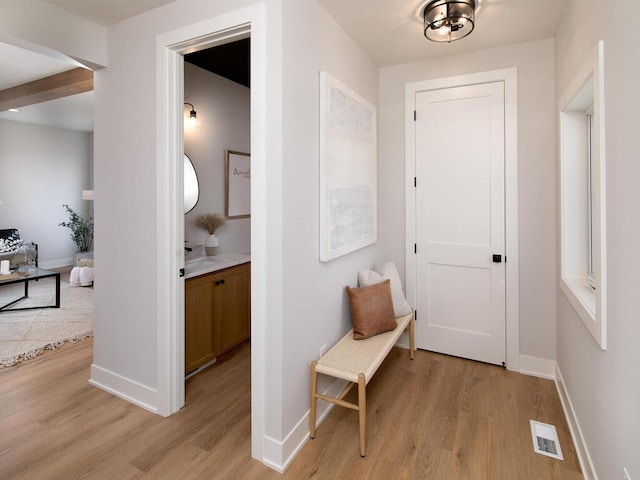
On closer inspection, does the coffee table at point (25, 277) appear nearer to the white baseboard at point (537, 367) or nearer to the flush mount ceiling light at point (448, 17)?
the flush mount ceiling light at point (448, 17)

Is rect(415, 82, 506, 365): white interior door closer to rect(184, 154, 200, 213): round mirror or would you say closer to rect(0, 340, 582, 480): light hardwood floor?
rect(0, 340, 582, 480): light hardwood floor

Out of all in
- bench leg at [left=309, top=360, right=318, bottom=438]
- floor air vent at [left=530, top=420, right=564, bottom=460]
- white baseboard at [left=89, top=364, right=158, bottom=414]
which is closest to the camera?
floor air vent at [left=530, top=420, right=564, bottom=460]

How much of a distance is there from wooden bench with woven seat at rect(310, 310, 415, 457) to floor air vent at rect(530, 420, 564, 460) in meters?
0.90

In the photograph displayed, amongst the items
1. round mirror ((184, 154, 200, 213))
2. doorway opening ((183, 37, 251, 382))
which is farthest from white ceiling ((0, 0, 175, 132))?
round mirror ((184, 154, 200, 213))

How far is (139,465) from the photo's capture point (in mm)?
1808

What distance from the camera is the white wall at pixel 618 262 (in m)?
1.18

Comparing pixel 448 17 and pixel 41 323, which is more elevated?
pixel 448 17

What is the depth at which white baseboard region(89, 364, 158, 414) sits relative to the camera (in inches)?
90.9

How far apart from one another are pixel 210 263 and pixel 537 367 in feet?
8.71

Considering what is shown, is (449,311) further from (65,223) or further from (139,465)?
(65,223)

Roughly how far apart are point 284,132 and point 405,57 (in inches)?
67.5

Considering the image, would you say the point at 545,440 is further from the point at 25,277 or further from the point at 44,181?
the point at 44,181

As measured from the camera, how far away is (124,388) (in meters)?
2.44

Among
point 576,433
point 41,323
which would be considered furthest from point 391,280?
point 41,323
